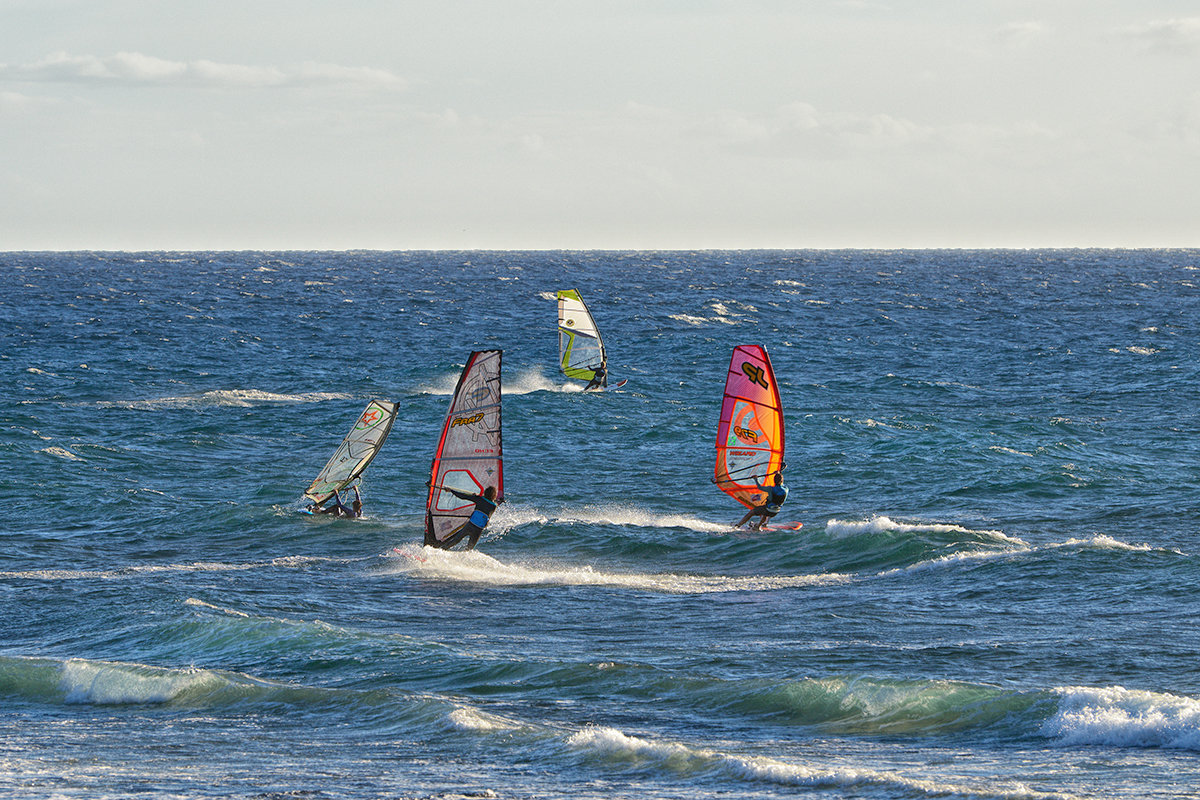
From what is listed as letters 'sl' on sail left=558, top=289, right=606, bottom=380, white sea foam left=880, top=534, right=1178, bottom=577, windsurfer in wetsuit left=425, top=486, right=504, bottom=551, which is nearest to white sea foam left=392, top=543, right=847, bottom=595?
windsurfer in wetsuit left=425, top=486, right=504, bottom=551

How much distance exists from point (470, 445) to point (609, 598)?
3.87 meters

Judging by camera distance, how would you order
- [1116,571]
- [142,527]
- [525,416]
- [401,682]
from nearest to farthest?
[401,682], [1116,571], [142,527], [525,416]

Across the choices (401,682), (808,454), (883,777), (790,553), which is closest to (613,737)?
(883,777)

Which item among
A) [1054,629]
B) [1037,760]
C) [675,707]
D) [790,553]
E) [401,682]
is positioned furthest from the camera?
[790,553]

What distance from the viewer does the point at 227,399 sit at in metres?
45.8

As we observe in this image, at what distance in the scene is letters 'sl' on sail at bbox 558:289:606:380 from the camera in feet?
162

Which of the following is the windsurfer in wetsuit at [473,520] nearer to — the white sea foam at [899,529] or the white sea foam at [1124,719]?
the white sea foam at [899,529]

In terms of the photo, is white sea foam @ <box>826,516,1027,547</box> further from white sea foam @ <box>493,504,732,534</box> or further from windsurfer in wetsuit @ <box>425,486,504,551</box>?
windsurfer in wetsuit @ <box>425,486,504,551</box>

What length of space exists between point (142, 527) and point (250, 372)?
1075 inches

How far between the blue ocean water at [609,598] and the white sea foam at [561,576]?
10 cm

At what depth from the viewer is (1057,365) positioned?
185 feet

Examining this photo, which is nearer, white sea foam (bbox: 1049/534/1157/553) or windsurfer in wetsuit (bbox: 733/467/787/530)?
white sea foam (bbox: 1049/534/1157/553)

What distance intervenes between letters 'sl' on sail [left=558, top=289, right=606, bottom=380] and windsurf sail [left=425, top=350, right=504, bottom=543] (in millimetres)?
25788

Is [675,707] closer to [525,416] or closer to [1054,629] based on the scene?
[1054,629]
